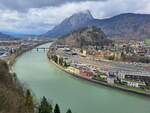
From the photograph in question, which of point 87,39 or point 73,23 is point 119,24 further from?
point 87,39

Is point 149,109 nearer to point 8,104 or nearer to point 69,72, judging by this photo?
point 8,104

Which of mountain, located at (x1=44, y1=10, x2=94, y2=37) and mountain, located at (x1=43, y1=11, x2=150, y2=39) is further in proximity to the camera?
mountain, located at (x1=44, y1=10, x2=94, y2=37)

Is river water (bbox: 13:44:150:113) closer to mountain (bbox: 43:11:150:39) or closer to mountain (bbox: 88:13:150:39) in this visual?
mountain (bbox: 43:11:150:39)

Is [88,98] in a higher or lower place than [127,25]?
lower

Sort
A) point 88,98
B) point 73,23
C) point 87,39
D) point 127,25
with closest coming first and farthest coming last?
point 88,98 → point 87,39 → point 127,25 → point 73,23

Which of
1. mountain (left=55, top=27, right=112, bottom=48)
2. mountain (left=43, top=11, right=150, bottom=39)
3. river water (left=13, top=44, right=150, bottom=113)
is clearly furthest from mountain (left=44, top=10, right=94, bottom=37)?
river water (left=13, top=44, right=150, bottom=113)

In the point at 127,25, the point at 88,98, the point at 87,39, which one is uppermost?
the point at 127,25

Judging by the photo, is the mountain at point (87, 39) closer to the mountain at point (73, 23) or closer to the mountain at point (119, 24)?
the mountain at point (119, 24)

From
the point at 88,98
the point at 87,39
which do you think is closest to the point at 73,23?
the point at 87,39

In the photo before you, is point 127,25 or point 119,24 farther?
point 119,24

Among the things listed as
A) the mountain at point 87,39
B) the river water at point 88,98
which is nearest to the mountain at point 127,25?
the mountain at point 87,39
